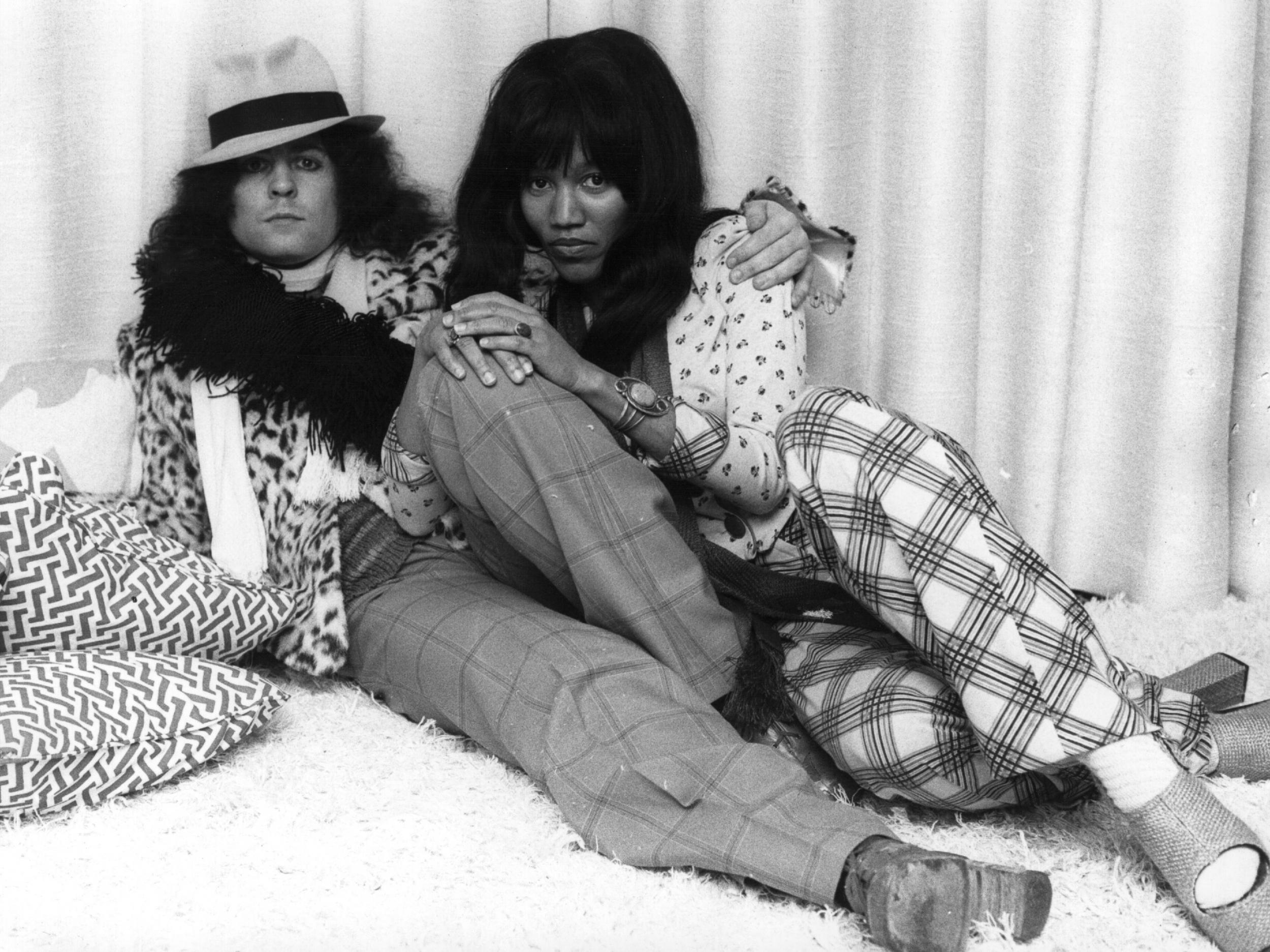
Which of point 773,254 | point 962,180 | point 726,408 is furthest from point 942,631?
point 962,180

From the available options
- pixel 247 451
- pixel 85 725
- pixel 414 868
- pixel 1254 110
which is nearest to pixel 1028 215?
pixel 1254 110

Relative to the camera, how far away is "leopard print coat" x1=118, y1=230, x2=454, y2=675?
4.58 ft

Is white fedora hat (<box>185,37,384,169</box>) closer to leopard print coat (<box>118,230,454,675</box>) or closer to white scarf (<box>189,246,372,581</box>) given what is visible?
leopard print coat (<box>118,230,454,675</box>)

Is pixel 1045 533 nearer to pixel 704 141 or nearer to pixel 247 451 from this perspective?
pixel 704 141

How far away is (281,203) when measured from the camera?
1548mm

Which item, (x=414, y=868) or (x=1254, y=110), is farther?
(x=1254, y=110)

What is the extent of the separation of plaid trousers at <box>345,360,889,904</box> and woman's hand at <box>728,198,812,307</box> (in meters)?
0.31

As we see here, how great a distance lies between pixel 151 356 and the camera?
155 cm

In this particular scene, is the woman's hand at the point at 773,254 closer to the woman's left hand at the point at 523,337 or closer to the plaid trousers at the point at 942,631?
the woman's left hand at the point at 523,337

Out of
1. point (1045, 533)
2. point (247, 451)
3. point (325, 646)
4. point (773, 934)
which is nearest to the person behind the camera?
point (773, 934)

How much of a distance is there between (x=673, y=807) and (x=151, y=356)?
874 mm

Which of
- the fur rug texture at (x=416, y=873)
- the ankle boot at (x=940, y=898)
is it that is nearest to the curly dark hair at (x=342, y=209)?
the fur rug texture at (x=416, y=873)

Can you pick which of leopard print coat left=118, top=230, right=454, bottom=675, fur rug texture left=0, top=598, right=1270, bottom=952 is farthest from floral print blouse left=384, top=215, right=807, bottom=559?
fur rug texture left=0, top=598, right=1270, bottom=952

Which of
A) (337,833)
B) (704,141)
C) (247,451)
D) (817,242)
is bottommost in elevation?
(337,833)
